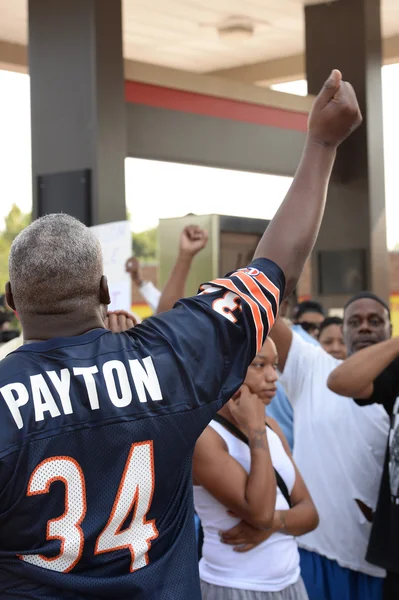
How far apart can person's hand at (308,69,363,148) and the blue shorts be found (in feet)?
7.74

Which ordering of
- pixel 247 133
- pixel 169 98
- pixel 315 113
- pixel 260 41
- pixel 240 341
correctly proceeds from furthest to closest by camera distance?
pixel 260 41 < pixel 247 133 < pixel 169 98 < pixel 315 113 < pixel 240 341

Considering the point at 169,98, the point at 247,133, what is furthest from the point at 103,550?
the point at 247,133

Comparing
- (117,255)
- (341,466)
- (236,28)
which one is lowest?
(341,466)

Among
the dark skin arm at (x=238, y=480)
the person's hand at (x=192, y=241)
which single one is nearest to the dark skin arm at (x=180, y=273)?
the person's hand at (x=192, y=241)

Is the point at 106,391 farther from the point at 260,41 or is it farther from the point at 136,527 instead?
the point at 260,41

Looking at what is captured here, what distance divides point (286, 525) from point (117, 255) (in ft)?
6.82

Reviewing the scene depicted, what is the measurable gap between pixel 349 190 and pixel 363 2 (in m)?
1.79

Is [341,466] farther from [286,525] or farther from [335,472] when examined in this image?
[286,525]

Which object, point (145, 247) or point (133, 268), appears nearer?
point (133, 268)

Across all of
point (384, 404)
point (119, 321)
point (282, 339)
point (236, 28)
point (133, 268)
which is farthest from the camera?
point (236, 28)

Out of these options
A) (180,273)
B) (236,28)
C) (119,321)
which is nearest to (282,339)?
(180,273)

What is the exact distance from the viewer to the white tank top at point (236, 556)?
2.82m

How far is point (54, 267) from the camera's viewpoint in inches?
59.3

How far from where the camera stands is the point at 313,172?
1.74 meters
